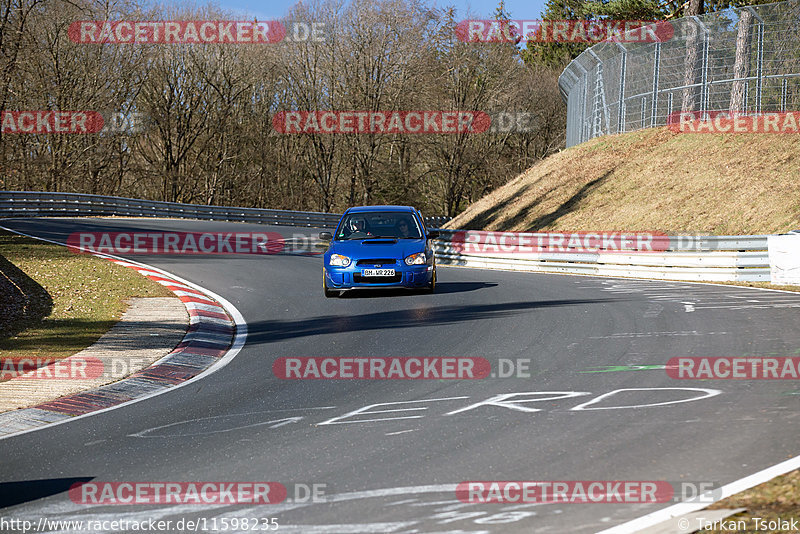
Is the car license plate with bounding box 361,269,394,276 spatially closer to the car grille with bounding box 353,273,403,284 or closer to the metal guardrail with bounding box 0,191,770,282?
the car grille with bounding box 353,273,403,284

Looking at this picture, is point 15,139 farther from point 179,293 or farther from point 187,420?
point 187,420

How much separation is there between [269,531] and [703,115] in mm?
27059

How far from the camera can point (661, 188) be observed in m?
27.7

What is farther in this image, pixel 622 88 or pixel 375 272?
pixel 622 88

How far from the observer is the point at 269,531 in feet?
15.0

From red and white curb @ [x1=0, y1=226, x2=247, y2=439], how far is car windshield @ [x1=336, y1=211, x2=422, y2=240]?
8.77ft

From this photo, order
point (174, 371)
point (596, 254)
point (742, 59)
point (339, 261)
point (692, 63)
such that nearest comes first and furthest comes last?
point (174, 371)
point (339, 261)
point (596, 254)
point (742, 59)
point (692, 63)

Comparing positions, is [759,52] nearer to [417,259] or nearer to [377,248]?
[417,259]

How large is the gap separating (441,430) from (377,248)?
346 inches

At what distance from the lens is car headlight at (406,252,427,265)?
1510 cm

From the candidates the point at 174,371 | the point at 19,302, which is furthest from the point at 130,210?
the point at 174,371

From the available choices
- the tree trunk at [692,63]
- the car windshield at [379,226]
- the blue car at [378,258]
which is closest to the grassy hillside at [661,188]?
the tree trunk at [692,63]

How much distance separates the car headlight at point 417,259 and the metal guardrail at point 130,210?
81.2 ft

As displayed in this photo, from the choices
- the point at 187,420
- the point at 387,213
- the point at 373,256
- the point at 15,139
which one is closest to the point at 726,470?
the point at 187,420
